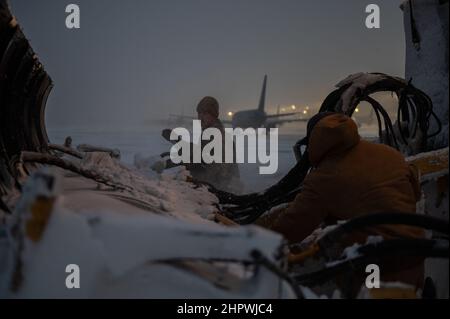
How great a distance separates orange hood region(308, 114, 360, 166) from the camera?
2.32 metres

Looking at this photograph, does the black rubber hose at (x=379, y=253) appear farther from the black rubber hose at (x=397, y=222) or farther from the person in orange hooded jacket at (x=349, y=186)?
the person in orange hooded jacket at (x=349, y=186)

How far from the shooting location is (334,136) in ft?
7.60

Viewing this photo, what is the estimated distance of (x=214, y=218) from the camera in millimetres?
2828

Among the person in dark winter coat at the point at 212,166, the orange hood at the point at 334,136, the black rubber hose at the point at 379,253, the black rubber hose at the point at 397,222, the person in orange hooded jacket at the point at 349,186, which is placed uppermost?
the person in dark winter coat at the point at 212,166

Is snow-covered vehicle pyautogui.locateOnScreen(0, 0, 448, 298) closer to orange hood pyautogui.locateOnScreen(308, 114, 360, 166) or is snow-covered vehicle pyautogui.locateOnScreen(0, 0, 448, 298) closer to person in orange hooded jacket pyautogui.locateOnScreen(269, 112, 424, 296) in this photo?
person in orange hooded jacket pyautogui.locateOnScreen(269, 112, 424, 296)

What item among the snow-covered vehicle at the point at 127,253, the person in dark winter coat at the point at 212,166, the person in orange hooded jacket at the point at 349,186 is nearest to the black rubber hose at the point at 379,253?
the snow-covered vehicle at the point at 127,253

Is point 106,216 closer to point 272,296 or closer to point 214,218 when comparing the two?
point 272,296

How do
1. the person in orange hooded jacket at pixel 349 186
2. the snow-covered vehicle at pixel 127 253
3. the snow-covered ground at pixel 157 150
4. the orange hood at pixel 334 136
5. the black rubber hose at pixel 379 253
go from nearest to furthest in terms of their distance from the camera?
the snow-covered vehicle at pixel 127 253 < the black rubber hose at pixel 379 253 < the person in orange hooded jacket at pixel 349 186 < the orange hood at pixel 334 136 < the snow-covered ground at pixel 157 150

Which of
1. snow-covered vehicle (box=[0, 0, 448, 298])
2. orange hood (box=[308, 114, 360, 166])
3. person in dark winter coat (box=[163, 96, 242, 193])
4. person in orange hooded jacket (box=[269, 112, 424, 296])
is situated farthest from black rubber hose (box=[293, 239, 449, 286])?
person in dark winter coat (box=[163, 96, 242, 193])

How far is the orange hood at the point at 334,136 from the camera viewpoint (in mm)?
2318
